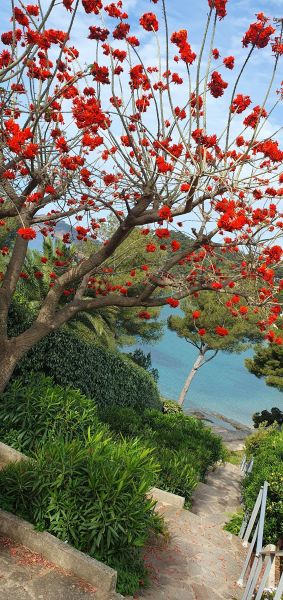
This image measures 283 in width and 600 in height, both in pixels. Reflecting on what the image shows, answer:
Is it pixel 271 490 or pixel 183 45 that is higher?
pixel 183 45

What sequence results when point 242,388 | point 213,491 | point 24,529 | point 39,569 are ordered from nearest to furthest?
point 39,569
point 24,529
point 213,491
point 242,388

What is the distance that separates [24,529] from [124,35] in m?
6.11

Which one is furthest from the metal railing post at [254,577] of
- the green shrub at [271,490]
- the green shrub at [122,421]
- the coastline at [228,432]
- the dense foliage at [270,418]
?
the dense foliage at [270,418]

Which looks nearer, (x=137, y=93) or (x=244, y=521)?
(x=137, y=93)

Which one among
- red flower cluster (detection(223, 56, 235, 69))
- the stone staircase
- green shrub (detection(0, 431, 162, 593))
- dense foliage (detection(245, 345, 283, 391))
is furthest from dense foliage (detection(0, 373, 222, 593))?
dense foliage (detection(245, 345, 283, 391))

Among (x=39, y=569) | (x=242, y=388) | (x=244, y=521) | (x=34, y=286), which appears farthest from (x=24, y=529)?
(x=242, y=388)

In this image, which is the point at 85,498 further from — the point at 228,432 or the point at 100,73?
the point at 228,432

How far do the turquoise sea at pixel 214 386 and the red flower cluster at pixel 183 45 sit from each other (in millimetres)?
23527

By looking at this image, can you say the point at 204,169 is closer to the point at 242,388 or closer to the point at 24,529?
the point at 24,529

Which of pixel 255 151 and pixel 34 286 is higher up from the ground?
pixel 255 151

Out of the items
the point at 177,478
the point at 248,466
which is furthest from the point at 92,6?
the point at 248,466

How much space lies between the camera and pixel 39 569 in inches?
191

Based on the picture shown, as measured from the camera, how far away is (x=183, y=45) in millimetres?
6109

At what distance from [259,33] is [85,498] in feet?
18.8
